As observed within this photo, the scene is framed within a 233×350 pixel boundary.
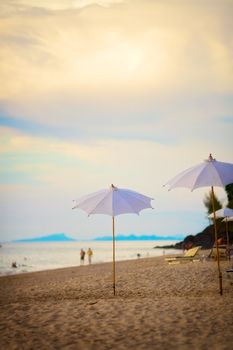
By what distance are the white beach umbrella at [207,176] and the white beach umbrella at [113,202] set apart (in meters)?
1.29

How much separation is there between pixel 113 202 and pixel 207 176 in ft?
8.42

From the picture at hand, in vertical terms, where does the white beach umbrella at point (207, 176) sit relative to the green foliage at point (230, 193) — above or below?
below

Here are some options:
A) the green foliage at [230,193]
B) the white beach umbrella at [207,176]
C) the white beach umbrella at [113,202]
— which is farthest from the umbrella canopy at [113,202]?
the green foliage at [230,193]

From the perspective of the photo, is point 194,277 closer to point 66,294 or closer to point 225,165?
point 66,294

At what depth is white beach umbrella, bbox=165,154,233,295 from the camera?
8.91 m

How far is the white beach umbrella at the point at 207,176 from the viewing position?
8914mm

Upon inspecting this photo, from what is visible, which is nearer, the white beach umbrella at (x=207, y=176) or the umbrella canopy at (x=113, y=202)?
the white beach umbrella at (x=207, y=176)

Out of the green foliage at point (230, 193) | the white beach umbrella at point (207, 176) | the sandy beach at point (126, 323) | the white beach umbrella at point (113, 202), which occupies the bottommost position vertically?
the sandy beach at point (126, 323)

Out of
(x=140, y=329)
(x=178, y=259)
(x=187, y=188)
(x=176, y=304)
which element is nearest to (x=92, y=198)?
(x=187, y=188)

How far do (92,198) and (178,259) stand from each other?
39.6 feet

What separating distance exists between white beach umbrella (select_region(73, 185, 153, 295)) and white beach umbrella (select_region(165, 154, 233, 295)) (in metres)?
1.29

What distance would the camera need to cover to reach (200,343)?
5.56 metres

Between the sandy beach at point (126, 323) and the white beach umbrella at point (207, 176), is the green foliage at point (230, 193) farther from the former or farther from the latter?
the white beach umbrella at point (207, 176)

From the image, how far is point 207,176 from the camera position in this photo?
8992 millimetres
